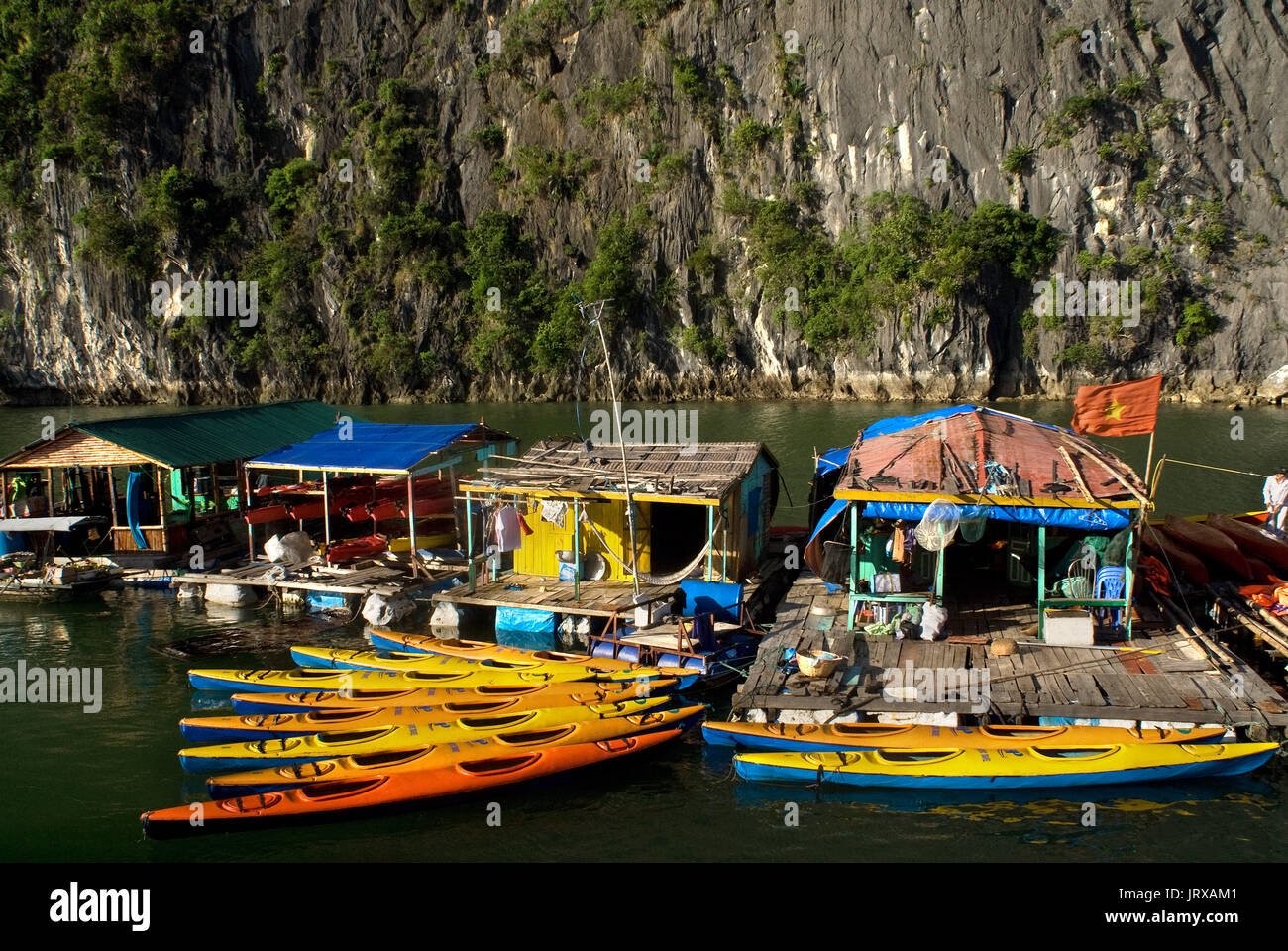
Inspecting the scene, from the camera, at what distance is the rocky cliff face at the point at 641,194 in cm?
5166

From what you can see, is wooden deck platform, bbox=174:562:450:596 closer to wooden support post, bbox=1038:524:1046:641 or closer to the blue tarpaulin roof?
the blue tarpaulin roof

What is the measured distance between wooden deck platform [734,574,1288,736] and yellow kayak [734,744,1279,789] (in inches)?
18.4

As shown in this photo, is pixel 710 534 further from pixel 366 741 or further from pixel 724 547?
pixel 366 741

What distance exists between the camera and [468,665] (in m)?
14.7

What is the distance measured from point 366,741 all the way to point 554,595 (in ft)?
17.3

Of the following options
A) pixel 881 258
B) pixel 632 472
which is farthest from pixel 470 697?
pixel 881 258

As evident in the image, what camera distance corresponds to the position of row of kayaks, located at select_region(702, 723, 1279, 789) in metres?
11.0

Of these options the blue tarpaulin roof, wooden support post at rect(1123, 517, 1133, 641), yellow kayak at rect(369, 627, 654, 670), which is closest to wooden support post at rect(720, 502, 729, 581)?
yellow kayak at rect(369, 627, 654, 670)

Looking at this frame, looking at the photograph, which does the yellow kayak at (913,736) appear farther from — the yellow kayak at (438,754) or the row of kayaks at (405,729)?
the row of kayaks at (405,729)

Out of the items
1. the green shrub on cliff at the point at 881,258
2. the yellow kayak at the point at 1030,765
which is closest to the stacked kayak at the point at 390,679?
the yellow kayak at the point at 1030,765

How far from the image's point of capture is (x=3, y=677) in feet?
52.0

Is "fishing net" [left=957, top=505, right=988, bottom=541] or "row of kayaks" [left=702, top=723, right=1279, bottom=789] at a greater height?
"fishing net" [left=957, top=505, right=988, bottom=541]

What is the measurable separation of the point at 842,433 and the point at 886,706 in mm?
28777
